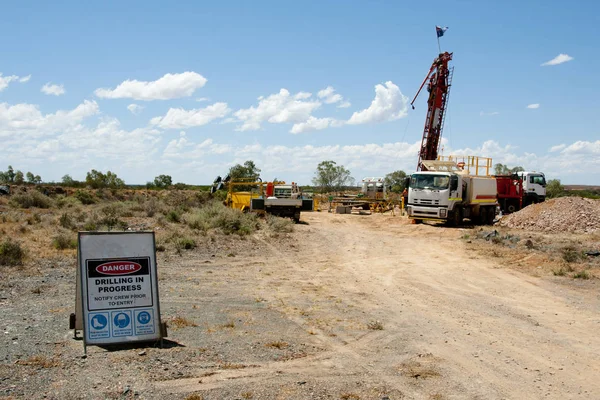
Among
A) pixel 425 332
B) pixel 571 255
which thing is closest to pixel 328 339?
pixel 425 332

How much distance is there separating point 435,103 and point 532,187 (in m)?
11.8

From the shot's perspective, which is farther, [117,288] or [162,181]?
[162,181]

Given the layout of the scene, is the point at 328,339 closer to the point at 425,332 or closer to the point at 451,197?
the point at 425,332

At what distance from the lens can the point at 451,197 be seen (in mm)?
27375

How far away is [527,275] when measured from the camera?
14.8 m

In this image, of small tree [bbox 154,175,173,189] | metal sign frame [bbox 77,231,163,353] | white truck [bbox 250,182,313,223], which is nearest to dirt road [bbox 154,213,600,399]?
metal sign frame [bbox 77,231,163,353]

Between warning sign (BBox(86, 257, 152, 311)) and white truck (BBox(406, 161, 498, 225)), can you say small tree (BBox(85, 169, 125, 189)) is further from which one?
warning sign (BBox(86, 257, 152, 311))

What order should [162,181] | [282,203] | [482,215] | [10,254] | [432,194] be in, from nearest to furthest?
[10,254] < [432,194] < [282,203] < [482,215] < [162,181]

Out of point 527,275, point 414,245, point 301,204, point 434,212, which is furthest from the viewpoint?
point 301,204

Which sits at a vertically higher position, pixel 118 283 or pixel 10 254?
pixel 118 283

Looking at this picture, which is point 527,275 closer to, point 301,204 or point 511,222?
point 511,222

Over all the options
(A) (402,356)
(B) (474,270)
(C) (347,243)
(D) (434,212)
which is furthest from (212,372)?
(D) (434,212)

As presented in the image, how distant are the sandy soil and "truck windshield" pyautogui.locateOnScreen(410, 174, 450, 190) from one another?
12185 mm

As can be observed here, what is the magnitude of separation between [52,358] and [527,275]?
12.1m
